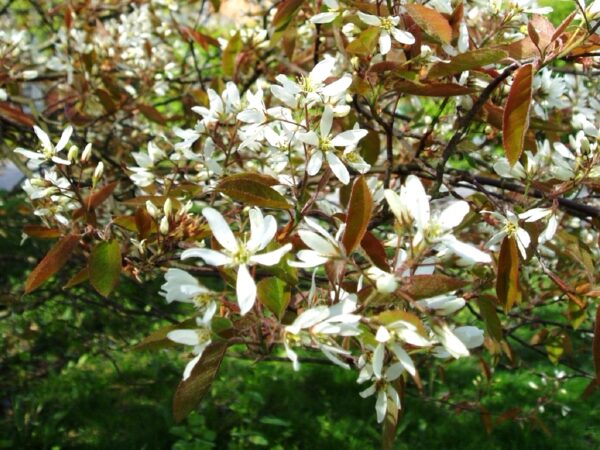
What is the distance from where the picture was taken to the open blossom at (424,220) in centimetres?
77

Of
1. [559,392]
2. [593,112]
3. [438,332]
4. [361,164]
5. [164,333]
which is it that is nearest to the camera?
[438,332]

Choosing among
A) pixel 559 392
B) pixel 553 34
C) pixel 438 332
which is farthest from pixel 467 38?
pixel 559 392

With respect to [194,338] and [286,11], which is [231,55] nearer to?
[286,11]

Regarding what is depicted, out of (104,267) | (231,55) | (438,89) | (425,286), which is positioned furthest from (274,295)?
(231,55)

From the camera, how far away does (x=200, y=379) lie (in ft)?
2.87

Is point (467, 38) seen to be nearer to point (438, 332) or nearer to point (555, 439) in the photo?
point (438, 332)

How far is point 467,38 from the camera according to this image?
120 cm

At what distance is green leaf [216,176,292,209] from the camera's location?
0.95m

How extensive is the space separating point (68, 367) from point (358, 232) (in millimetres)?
2197

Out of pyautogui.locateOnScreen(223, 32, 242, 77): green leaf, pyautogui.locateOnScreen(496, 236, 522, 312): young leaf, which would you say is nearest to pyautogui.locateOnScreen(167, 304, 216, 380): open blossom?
pyautogui.locateOnScreen(496, 236, 522, 312): young leaf

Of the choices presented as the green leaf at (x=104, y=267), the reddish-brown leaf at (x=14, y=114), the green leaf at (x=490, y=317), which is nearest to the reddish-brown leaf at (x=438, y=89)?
the green leaf at (x=490, y=317)

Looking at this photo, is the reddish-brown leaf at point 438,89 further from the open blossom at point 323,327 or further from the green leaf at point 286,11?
the open blossom at point 323,327

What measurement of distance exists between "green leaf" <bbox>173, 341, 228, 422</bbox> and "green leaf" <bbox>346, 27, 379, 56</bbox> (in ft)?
1.94

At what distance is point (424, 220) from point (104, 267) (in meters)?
0.57
